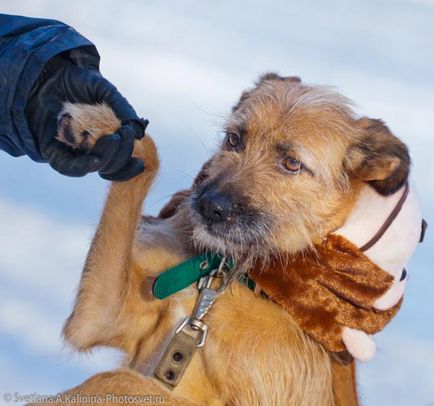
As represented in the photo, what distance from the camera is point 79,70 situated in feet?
11.8

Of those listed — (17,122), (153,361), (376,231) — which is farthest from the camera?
(153,361)

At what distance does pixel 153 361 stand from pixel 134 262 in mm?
478

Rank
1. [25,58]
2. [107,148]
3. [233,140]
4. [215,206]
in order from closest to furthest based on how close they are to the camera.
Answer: [107,148] < [25,58] < [215,206] < [233,140]

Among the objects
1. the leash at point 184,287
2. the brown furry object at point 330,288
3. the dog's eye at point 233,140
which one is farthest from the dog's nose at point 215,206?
the dog's eye at point 233,140

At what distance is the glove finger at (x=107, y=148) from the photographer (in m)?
3.33

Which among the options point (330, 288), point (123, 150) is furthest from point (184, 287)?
point (123, 150)

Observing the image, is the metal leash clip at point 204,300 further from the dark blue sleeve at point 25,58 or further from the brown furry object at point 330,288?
Result: the dark blue sleeve at point 25,58

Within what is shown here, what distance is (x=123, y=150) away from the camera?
3.38 m

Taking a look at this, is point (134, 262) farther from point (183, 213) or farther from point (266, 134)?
point (266, 134)

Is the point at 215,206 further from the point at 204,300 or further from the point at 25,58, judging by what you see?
the point at 25,58

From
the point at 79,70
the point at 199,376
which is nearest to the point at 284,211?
the point at 199,376

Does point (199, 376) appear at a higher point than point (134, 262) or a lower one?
lower

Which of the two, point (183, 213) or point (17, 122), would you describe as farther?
point (183, 213)

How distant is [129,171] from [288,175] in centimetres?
87
